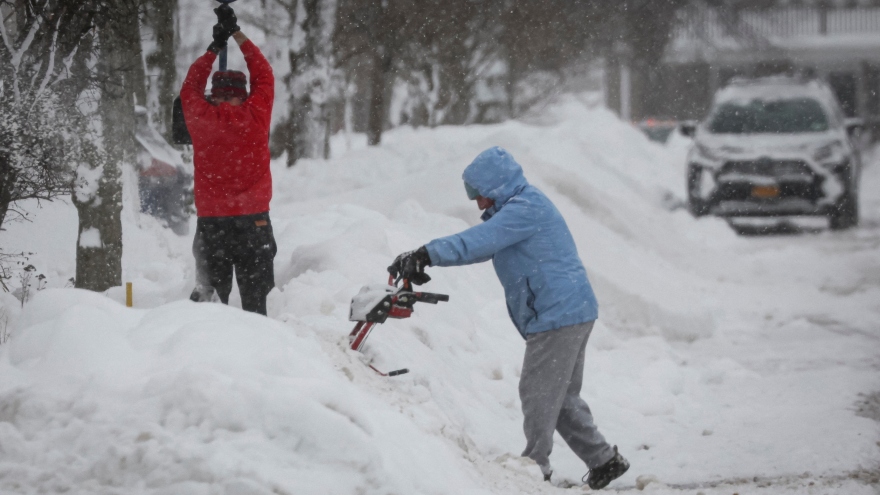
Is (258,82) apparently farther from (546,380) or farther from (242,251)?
(546,380)

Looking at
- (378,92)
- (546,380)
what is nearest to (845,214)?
(378,92)

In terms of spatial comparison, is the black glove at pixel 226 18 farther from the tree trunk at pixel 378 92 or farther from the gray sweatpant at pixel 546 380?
the tree trunk at pixel 378 92

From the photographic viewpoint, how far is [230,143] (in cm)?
535

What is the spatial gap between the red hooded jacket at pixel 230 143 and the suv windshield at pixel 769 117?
10.6 meters

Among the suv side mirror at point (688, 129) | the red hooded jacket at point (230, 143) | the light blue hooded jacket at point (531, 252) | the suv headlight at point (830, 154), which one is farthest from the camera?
the suv side mirror at point (688, 129)

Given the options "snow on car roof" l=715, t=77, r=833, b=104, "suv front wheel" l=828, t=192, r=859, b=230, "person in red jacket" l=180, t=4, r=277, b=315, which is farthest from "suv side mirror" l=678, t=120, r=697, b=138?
"person in red jacket" l=180, t=4, r=277, b=315

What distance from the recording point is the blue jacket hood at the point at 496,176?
477 centimetres

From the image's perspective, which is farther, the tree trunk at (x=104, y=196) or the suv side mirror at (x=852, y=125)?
the suv side mirror at (x=852, y=125)

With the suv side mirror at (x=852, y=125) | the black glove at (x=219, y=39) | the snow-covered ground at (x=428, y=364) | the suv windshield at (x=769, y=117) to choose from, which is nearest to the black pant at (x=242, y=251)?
the snow-covered ground at (x=428, y=364)

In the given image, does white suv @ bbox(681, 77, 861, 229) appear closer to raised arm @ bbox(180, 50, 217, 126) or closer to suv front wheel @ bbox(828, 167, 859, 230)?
suv front wheel @ bbox(828, 167, 859, 230)

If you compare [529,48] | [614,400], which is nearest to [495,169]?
[614,400]

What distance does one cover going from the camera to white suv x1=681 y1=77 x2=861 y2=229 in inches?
559

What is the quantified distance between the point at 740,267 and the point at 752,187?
8.96 ft

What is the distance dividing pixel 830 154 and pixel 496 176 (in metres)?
10.7
